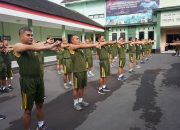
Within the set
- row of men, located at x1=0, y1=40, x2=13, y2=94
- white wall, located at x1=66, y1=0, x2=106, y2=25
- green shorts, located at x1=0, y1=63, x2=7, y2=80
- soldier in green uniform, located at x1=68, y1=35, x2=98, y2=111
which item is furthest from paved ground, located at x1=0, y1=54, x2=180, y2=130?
white wall, located at x1=66, y1=0, x2=106, y2=25

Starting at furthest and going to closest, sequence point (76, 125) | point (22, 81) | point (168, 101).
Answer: point (168, 101) → point (76, 125) → point (22, 81)

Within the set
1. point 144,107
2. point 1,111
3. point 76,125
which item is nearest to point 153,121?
point 144,107

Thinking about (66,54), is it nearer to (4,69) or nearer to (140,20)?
(4,69)

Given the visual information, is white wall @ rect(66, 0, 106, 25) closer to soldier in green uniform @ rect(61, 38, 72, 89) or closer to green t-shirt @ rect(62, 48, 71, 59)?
green t-shirt @ rect(62, 48, 71, 59)

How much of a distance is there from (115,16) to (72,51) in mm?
28301

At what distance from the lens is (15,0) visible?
1509cm

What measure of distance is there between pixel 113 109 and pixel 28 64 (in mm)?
2822

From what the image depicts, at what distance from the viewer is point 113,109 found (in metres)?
6.23

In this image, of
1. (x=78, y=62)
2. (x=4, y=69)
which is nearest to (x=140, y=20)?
(x=4, y=69)

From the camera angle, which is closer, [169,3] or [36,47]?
[36,47]

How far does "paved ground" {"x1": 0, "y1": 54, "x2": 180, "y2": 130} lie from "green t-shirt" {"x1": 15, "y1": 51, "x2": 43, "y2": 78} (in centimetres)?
137

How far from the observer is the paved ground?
5133 mm

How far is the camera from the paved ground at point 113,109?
16.8ft

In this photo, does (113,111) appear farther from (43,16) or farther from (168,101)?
(43,16)
